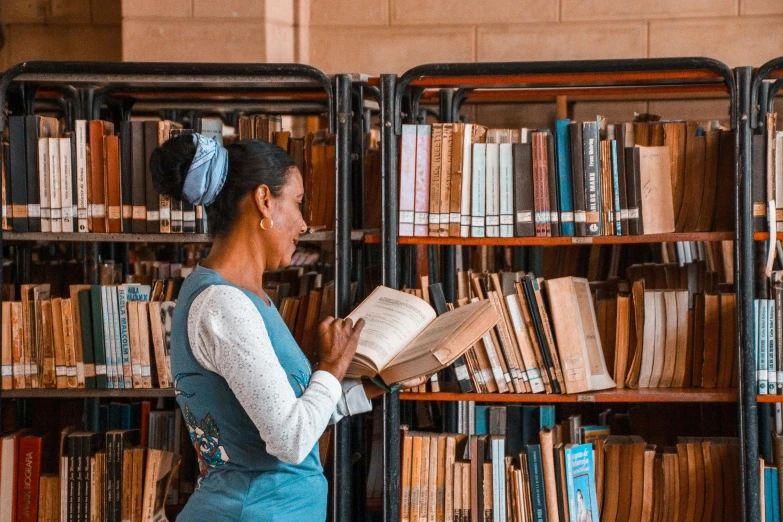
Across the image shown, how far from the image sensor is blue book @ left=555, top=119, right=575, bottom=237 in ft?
8.26

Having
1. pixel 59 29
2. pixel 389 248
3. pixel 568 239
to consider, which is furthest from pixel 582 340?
pixel 59 29

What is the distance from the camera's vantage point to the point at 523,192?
2531mm

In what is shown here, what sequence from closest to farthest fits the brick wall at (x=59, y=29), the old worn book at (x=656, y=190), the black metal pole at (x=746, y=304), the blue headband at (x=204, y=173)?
1. the blue headband at (x=204, y=173)
2. the black metal pole at (x=746, y=304)
3. the old worn book at (x=656, y=190)
4. the brick wall at (x=59, y=29)

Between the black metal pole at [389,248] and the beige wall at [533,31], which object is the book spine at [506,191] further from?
the beige wall at [533,31]

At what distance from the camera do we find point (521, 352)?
100.0 inches

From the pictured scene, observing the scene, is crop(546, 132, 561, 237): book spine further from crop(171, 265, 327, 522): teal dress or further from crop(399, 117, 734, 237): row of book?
crop(171, 265, 327, 522): teal dress

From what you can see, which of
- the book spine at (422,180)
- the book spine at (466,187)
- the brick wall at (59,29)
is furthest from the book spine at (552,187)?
the brick wall at (59,29)

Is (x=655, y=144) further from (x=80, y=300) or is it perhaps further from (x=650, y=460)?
(x=80, y=300)

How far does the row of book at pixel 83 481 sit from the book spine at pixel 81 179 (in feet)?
2.22

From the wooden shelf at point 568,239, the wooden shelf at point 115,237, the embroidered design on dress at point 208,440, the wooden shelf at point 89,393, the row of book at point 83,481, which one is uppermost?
the wooden shelf at point 115,237

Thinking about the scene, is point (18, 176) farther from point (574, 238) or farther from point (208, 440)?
point (574, 238)

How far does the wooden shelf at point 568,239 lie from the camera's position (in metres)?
2.45

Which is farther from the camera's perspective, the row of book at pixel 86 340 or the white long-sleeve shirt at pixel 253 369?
the row of book at pixel 86 340

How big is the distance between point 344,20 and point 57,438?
8.01 feet
